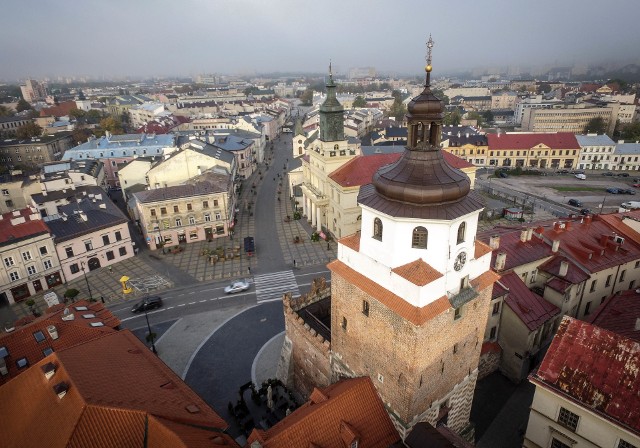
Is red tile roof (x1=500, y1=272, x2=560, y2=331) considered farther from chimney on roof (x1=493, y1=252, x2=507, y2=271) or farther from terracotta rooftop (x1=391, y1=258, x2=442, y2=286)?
terracotta rooftop (x1=391, y1=258, x2=442, y2=286)

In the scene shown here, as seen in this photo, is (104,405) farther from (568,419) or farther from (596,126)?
(596,126)

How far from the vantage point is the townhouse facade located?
175 ft

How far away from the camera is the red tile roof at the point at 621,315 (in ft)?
103

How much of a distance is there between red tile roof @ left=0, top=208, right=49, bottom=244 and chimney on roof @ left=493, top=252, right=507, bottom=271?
58656mm

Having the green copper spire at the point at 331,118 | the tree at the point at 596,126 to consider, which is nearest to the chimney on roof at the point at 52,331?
the green copper spire at the point at 331,118

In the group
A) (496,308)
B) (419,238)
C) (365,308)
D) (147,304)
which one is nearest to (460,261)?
(419,238)

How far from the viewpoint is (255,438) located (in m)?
22.8

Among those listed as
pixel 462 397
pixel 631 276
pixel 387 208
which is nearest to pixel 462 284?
pixel 387 208

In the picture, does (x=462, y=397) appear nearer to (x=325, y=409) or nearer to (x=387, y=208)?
(x=325, y=409)

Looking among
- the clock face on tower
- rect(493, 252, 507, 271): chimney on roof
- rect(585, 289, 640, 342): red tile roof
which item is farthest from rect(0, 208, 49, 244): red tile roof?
rect(585, 289, 640, 342): red tile roof

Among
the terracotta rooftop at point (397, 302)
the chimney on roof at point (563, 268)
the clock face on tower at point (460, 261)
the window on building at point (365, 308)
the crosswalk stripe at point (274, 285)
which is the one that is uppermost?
the clock face on tower at point (460, 261)

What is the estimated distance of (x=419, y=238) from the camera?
70.8 feet

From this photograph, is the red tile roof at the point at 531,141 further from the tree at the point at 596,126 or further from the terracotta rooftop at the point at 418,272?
the terracotta rooftop at the point at 418,272

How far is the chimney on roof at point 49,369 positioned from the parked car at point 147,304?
1068 inches
